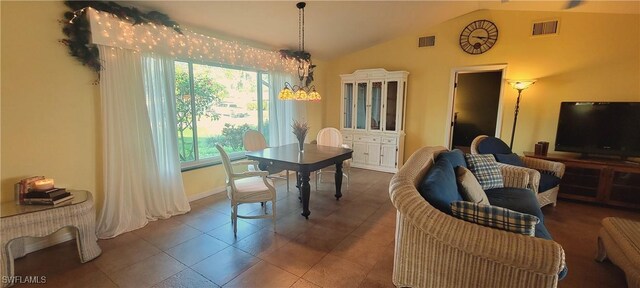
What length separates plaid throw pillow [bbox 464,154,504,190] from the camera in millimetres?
2656

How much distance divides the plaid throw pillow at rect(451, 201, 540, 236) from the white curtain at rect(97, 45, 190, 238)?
2.92m

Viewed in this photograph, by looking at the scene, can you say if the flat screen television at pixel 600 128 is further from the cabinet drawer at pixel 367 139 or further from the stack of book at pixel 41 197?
the stack of book at pixel 41 197

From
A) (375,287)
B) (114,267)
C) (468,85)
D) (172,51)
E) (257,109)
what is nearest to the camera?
(375,287)

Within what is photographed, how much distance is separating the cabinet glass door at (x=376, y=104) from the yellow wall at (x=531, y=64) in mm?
462

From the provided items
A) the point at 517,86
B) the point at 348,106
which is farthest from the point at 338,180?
the point at 517,86

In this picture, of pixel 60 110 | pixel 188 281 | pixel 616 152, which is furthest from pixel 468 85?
pixel 60 110

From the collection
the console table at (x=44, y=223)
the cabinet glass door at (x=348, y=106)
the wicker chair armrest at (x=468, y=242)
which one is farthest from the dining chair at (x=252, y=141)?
the wicker chair armrest at (x=468, y=242)

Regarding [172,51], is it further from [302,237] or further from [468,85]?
[468,85]

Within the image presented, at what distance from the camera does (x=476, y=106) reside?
6012mm

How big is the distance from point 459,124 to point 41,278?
703cm

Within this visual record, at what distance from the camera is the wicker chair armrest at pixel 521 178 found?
8.97ft

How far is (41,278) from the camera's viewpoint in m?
1.92

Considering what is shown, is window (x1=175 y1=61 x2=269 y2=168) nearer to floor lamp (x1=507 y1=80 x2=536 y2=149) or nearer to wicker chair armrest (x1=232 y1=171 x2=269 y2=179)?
wicker chair armrest (x1=232 y1=171 x2=269 y2=179)

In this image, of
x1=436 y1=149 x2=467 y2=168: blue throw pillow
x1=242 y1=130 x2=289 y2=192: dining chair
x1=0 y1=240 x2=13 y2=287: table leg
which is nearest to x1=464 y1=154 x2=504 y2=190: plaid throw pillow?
x1=436 y1=149 x2=467 y2=168: blue throw pillow
